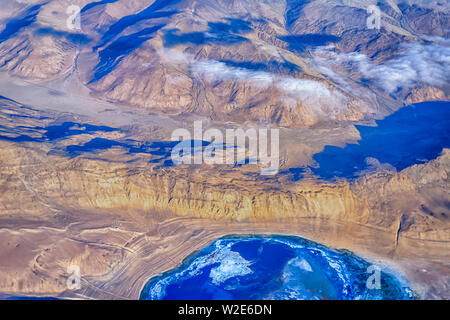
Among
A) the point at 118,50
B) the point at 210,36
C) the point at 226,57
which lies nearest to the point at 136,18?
the point at 118,50

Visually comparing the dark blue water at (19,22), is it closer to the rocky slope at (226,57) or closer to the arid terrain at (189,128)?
the rocky slope at (226,57)

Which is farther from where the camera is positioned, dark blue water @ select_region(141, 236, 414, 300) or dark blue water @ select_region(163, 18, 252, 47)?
dark blue water @ select_region(163, 18, 252, 47)

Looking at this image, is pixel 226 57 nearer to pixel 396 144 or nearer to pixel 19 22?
pixel 396 144

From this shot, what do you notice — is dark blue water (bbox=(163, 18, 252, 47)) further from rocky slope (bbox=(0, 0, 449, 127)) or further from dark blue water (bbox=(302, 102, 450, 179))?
dark blue water (bbox=(302, 102, 450, 179))

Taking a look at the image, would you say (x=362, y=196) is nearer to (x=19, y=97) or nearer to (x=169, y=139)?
(x=169, y=139)

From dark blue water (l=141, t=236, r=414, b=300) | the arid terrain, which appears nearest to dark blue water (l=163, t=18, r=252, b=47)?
the arid terrain

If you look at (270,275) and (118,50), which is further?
(118,50)

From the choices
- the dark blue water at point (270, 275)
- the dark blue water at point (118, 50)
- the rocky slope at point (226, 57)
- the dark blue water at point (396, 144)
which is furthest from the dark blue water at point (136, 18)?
the dark blue water at point (270, 275)
